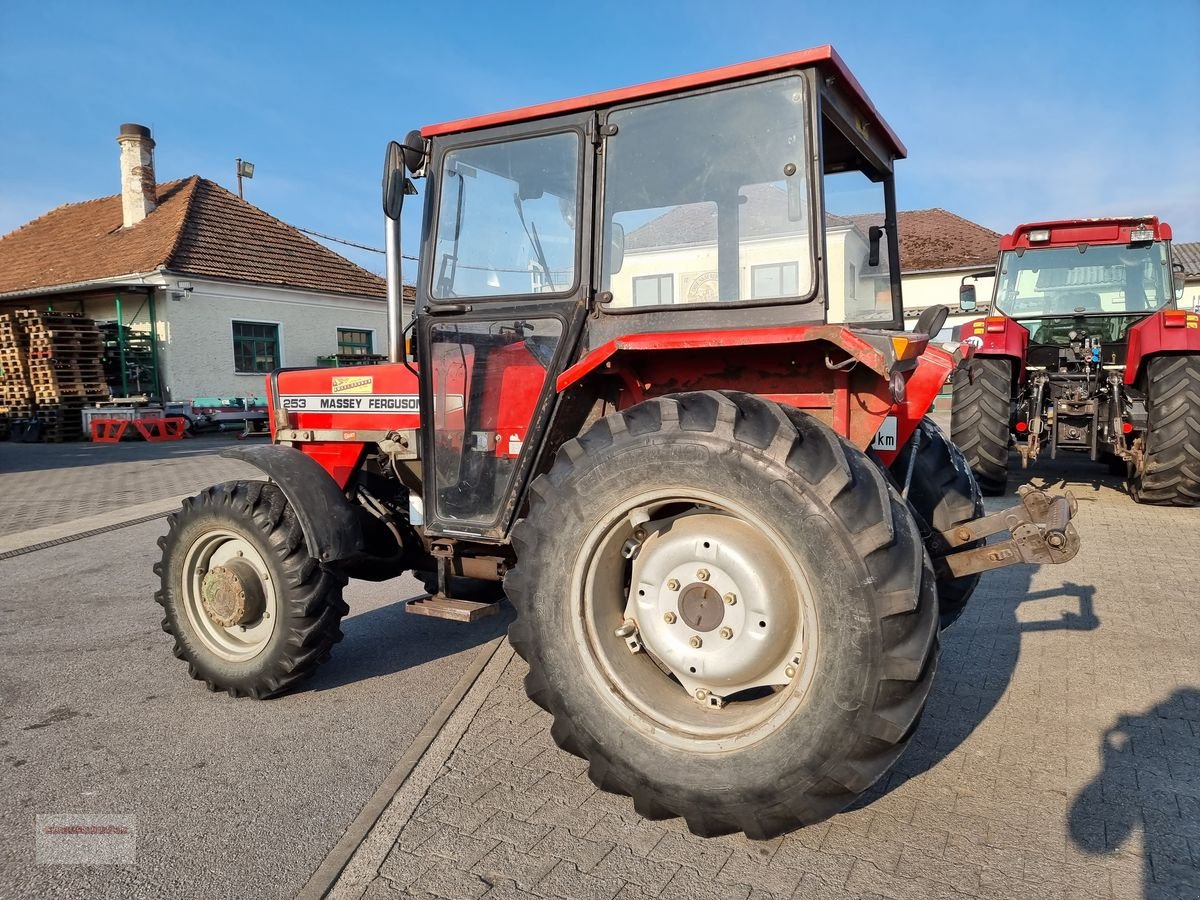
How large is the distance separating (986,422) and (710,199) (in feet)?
19.7

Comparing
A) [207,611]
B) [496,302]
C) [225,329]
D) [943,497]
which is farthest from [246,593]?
[225,329]

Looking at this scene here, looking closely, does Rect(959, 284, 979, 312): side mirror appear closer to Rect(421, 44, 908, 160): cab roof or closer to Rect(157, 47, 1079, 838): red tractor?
Rect(157, 47, 1079, 838): red tractor

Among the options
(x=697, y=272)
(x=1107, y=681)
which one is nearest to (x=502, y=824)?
(x=697, y=272)

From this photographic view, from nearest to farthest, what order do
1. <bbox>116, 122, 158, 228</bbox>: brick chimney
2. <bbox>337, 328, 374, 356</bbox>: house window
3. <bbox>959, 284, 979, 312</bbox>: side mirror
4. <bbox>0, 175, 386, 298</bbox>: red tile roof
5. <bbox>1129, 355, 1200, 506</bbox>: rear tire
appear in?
<bbox>1129, 355, 1200, 506</bbox>: rear tire
<bbox>959, 284, 979, 312</bbox>: side mirror
<bbox>0, 175, 386, 298</bbox>: red tile roof
<bbox>116, 122, 158, 228</bbox>: brick chimney
<bbox>337, 328, 374, 356</bbox>: house window

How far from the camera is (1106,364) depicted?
341 inches

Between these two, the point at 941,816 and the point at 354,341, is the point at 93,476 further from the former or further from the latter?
the point at 941,816

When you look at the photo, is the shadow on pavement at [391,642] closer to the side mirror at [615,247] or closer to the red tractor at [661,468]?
the red tractor at [661,468]

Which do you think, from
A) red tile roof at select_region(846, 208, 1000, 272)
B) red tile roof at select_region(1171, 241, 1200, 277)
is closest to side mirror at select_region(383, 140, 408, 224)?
red tile roof at select_region(846, 208, 1000, 272)

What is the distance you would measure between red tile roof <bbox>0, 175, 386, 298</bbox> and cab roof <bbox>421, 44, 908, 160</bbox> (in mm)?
17414

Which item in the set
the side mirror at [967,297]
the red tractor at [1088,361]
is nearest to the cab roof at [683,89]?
the red tractor at [1088,361]

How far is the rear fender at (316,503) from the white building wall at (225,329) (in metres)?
17.0

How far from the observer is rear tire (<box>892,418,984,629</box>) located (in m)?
3.46

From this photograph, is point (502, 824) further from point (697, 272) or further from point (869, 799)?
point (697, 272)

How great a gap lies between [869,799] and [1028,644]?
1946 mm
